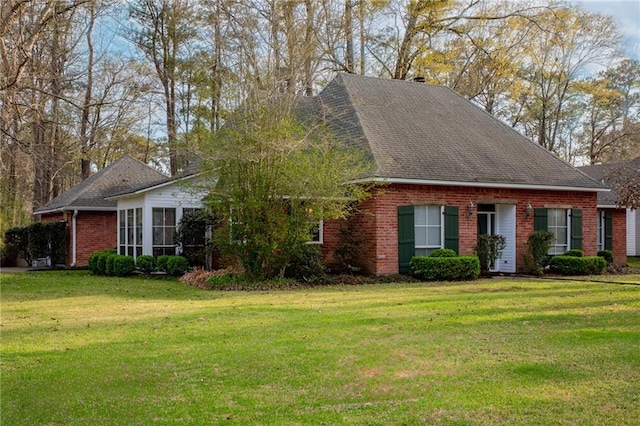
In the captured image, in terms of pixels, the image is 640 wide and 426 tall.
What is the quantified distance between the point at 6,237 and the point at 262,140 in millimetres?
16921

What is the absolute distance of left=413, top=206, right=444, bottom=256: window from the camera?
695 inches

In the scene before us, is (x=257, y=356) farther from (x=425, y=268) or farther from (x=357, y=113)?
(x=357, y=113)

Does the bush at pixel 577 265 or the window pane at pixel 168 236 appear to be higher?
the window pane at pixel 168 236

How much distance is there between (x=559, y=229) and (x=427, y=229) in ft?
17.6

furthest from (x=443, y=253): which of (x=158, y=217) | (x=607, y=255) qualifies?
(x=607, y=255)

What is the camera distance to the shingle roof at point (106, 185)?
2356cm

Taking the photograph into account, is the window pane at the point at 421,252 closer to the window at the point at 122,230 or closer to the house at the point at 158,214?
the house at the point at 158,214

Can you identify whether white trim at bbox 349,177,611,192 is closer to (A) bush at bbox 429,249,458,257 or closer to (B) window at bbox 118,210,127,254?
(A) bush at bbox 429,249,458,257

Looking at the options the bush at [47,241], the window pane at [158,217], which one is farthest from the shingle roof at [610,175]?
the bush at [47,241]

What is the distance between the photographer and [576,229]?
805 inches

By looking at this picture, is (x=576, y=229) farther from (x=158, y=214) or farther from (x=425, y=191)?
(x=158, y=214)

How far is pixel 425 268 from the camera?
16609mm

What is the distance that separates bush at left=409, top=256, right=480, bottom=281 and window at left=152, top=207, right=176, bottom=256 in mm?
7362

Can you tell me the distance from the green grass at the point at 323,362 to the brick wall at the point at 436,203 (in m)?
5.23
